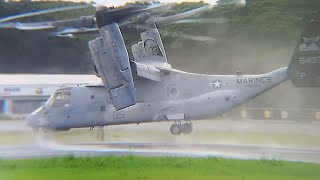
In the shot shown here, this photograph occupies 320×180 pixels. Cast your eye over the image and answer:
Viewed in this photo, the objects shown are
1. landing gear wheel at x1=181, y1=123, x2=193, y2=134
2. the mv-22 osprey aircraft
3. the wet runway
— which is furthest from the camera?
landing gear wheel at x1=181, y1=123, x2=193, y2=134

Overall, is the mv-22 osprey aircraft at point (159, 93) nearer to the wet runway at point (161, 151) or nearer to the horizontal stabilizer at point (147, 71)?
the horizontal stabilizer at point (147, 71)

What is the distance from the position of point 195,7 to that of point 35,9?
2.85m

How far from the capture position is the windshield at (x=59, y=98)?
37.4 ft

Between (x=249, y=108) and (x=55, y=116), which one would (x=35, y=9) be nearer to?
(x=55, y=116)

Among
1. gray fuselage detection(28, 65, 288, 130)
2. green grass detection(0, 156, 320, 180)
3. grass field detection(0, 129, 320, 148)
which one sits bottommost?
green grass detection(0, 156, 320, 180)

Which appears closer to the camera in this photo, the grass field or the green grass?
the green grass

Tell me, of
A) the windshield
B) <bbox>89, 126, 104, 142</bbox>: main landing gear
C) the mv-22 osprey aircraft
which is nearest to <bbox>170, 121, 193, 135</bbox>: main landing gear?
the mv-22 osprey aircraft

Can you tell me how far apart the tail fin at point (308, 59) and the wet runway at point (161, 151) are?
138 centimetres

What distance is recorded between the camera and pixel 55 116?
1193 cm

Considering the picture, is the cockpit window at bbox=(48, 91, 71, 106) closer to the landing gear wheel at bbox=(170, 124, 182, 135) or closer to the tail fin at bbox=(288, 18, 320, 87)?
the landing gear wheel at bbox=(170, 124, 182, 135)

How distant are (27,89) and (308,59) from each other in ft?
16.4

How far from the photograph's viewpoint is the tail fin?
35.3 feet

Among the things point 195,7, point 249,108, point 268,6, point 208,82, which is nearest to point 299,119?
point 249,108

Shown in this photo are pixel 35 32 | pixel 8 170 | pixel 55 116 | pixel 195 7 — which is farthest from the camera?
pixel 55 116
